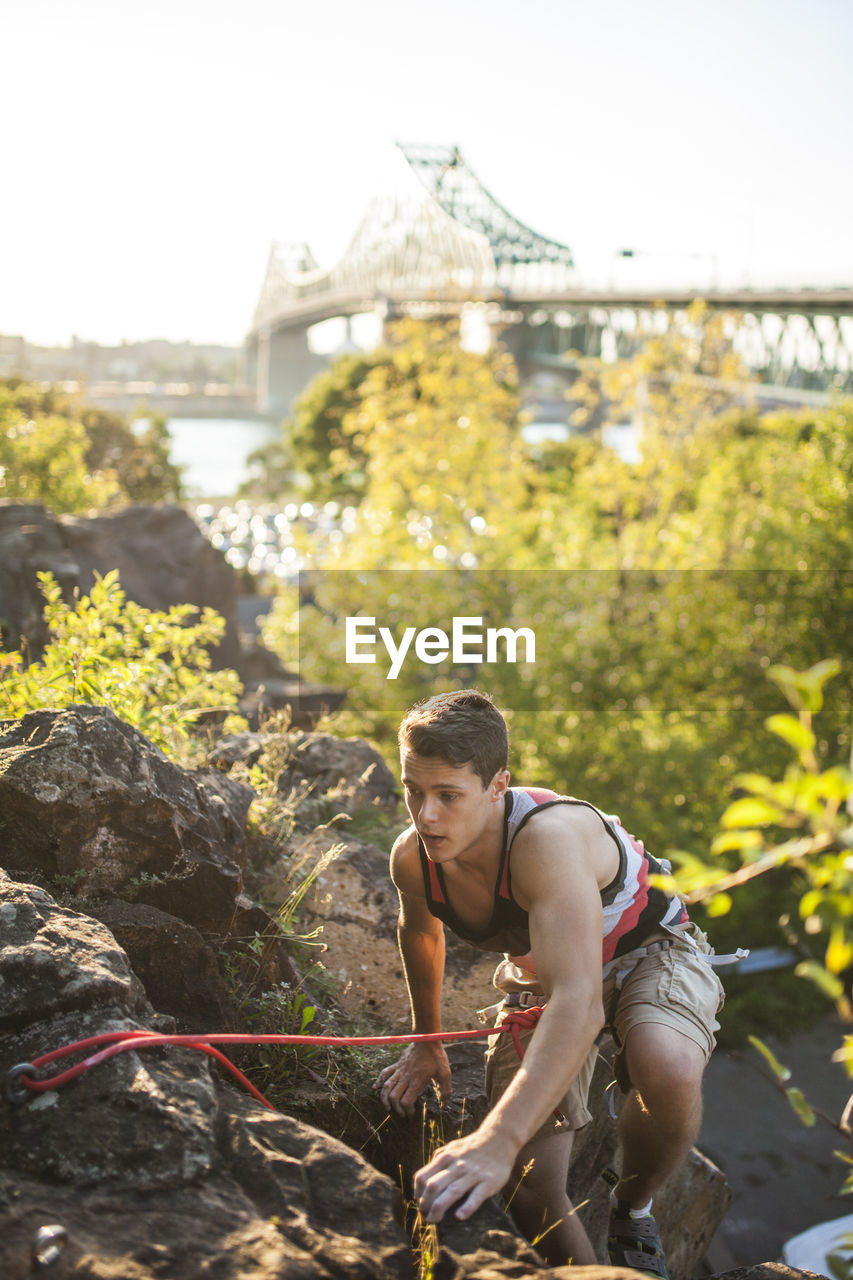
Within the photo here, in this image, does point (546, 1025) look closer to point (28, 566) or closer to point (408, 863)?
point (408, 863)

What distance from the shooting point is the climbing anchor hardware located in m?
1.96

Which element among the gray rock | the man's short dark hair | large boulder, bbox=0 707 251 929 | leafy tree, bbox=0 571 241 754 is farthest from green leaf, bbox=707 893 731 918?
the gray rock

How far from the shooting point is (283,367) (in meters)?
85.9

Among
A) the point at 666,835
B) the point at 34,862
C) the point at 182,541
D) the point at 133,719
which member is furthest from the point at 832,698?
Answer: the point at 34,862

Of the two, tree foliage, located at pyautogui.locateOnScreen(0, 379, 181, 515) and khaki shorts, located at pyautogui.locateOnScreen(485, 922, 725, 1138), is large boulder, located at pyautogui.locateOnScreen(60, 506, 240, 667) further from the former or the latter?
khaki shorts, located at pyautogui.locateOnScreen(485, 922, 725, 1138)

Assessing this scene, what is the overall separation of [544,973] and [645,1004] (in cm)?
56

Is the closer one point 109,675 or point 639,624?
point 109,675

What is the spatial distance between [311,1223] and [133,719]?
2.17m

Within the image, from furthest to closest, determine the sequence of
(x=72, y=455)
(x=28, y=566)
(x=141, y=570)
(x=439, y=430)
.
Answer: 1. (x=439, y=430)
2. (x=72, y=455)
3. (x=141, y=570)
4. (x=28, y=566)

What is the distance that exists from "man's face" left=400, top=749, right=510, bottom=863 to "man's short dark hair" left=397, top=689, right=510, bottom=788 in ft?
0.06

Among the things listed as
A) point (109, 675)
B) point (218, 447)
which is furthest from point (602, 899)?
point (218, 447)

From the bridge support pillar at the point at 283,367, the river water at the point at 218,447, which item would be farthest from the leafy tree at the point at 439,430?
the bridge support pillar at the point at 283,367

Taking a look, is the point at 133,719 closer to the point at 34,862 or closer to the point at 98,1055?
the point at 34,862

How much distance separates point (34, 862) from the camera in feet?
9.66
